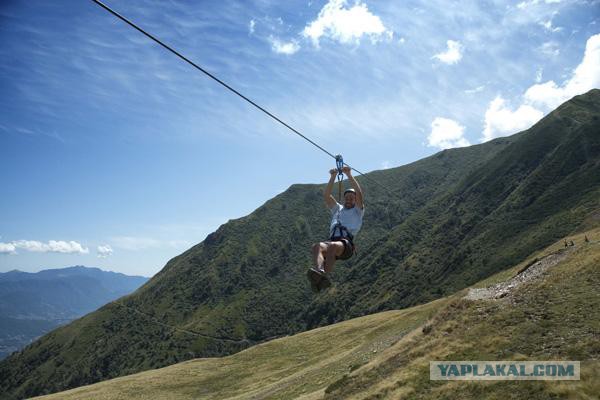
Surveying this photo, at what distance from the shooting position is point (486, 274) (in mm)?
115250

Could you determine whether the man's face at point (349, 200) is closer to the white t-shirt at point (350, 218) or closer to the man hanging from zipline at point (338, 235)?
the man hanging from zipline at point (338, 235)

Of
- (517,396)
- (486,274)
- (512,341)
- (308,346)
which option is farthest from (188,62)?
(486,274)

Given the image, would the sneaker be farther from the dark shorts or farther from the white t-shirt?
the white t-shirt

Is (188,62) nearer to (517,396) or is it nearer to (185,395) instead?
(517,396)

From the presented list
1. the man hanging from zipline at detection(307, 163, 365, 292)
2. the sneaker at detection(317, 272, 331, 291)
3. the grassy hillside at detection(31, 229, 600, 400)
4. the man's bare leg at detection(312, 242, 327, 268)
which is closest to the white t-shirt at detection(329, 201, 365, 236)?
the man hanging from zipline at detection(307, 163, 365, 292)

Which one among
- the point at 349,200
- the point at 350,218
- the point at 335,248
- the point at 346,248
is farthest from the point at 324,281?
the point at 349,200

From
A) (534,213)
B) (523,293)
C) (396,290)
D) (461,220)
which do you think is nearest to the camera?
(523,293)

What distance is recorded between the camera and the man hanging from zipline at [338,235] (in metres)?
12.1

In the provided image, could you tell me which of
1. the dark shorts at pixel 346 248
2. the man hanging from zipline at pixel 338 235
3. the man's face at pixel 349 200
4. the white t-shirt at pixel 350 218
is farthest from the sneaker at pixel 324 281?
the man's face at pixel 349 200

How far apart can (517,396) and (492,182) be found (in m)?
202

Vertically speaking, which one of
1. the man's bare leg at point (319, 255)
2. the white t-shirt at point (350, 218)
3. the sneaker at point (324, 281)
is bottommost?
the sneaker at point (324, 281)

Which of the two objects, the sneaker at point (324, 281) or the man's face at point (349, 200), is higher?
the man's face at point (349, 200)

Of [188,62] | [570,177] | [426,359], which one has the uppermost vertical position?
[570,177]

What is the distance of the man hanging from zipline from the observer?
39.6 feet
